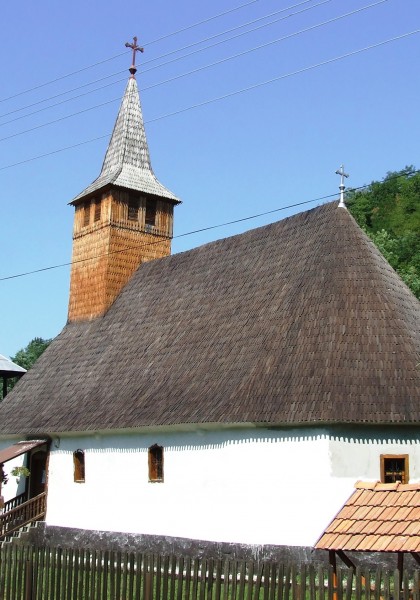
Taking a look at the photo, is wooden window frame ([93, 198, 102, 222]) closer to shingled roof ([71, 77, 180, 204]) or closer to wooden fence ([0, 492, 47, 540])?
shingled roof ([71, 77, 180, 204])

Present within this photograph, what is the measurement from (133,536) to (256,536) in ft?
14.6

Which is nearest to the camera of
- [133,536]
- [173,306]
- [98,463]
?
[133,536]

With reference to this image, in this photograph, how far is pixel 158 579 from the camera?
11047 millimetres

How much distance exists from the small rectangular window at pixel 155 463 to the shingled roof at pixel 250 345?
885 millimetres

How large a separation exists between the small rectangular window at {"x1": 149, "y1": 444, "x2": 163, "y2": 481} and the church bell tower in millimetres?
8435

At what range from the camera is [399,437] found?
1823cm

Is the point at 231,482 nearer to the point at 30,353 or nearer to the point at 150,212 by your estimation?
the point at 150,212

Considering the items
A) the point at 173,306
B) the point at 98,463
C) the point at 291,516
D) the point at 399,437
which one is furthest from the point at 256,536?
the point at 173,306

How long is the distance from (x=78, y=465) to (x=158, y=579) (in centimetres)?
1415

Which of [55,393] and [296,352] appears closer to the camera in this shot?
[296,352]

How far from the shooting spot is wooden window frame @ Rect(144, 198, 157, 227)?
103 feet

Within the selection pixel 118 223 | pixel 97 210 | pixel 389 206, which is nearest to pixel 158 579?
pixel 118 223

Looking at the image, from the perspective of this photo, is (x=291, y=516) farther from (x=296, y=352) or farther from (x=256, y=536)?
(x=296, y=352)

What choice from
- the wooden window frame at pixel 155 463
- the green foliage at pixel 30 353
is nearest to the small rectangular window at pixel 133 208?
the wooden window frame at pixel 155 463
